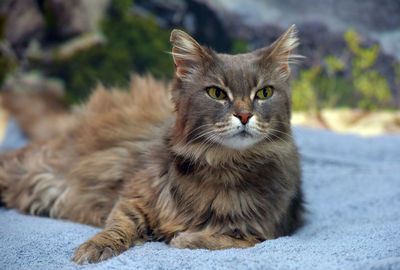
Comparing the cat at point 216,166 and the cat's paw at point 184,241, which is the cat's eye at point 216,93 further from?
the cat's paw at point 184,241

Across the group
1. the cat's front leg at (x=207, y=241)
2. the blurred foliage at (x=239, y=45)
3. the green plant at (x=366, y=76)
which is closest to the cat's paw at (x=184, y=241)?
the cat's front leg at (x=207, y=241)

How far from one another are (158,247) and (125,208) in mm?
295

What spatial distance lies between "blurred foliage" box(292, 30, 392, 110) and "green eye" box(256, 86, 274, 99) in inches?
105

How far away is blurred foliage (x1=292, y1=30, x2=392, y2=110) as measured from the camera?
14.2 ft

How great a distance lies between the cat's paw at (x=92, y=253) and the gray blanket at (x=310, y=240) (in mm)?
40

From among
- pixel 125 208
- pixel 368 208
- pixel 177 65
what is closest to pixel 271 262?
pixel 125 208

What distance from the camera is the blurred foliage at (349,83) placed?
4328mm

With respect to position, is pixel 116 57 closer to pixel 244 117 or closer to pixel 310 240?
pixel 244 117

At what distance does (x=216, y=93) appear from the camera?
1.75 meters

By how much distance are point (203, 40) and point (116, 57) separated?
937 mm

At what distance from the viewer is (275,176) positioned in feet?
6.07

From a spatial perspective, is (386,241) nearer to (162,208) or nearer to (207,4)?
(162,208)

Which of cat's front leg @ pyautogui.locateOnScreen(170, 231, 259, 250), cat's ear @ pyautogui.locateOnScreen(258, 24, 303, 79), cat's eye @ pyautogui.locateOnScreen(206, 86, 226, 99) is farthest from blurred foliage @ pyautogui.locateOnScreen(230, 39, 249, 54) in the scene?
cat's front leg @ pyautogui.locateOnScreen(170, 231, 259, 250)

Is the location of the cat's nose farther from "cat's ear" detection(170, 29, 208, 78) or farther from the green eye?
"cat's ear" detection(170, 29, 208, 78)
